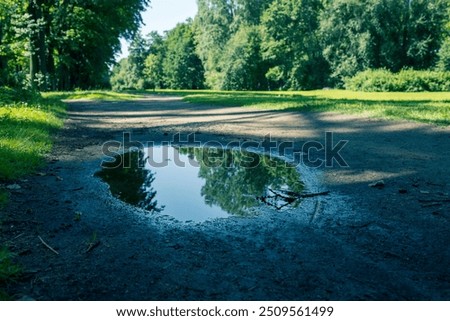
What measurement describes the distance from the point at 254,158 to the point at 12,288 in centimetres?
503

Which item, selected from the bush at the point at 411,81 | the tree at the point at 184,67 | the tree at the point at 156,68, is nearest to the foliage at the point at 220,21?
the tree at the point at 184,67

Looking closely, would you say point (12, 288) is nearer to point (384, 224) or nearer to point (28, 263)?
point (28, 263)

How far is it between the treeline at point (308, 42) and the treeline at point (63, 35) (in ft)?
36.8

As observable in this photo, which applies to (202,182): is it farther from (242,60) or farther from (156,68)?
(156,68)

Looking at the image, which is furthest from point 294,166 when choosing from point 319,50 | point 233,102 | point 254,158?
point 319,50

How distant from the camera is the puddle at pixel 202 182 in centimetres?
421

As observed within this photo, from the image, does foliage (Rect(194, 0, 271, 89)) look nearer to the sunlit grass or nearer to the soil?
the sunlit grass

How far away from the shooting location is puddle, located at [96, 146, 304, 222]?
13.8 ft

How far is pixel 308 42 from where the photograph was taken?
52.0 meters

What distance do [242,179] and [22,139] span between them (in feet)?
14.2

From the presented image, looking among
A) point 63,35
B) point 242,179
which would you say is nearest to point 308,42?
point 63,35

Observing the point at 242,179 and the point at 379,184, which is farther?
the point at 242,179

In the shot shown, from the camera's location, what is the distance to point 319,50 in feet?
171

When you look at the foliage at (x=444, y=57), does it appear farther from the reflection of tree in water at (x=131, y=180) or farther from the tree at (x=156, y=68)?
the tree at (x=156, y=68)
